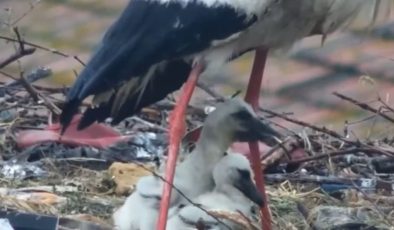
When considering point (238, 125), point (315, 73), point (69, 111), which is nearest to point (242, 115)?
point (238, 125)

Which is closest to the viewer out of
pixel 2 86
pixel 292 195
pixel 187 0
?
pixel 187 0

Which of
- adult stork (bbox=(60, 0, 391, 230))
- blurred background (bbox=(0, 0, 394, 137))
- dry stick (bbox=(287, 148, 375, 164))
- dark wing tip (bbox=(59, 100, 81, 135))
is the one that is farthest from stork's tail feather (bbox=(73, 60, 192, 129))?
blurred background (bbox=(0, 0, 394, 137))

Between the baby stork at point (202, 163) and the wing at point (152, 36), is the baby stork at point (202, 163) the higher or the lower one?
the lower one

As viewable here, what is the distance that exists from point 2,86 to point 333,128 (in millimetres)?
966

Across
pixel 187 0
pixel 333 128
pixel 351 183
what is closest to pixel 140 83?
pixel 187 0

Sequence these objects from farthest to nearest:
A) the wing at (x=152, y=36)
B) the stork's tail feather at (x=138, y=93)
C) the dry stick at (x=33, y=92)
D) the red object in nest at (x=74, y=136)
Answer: the red object in nest at (x=74, y=136), the dry stick at (x=33, y=92), the stork's tail feather at (x=138, y=93), the wing at (x=152, y=36)

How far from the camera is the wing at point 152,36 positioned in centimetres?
488

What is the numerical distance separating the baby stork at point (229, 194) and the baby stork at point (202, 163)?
2cm

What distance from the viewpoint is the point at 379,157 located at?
18.6 feet

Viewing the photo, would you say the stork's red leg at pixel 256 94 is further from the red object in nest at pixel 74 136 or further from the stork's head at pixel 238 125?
the red object in nest at pixel 74 136

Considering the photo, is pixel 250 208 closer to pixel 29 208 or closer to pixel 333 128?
pixel 29 208

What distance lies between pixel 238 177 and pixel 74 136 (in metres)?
0.90

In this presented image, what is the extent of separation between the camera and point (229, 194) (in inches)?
198

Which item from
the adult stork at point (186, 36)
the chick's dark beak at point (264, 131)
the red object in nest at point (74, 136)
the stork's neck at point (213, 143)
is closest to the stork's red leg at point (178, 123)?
the adult stork at point (186, 36)
